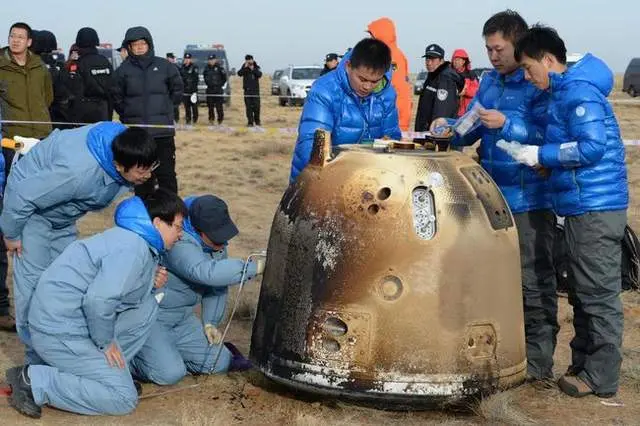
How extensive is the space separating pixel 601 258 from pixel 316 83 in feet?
6.04

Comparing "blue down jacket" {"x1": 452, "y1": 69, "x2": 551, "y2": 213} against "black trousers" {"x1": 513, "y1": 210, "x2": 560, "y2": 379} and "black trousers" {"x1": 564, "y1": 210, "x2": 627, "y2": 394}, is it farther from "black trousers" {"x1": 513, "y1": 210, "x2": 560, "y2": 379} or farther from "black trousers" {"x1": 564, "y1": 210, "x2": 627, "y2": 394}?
"black trousers" {"x1": 564, "y1": 210, "x2": 627, "y2": 394}

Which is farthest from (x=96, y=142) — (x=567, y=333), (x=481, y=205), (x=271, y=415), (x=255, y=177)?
(x=255, y=177)

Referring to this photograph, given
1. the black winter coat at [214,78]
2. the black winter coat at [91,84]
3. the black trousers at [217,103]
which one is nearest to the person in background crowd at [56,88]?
the black winter coat at [91,84]

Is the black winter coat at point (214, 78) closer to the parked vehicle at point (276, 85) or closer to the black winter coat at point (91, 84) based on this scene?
the parked vehicle at point (276, 85)

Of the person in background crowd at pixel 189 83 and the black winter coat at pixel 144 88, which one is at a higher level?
the black winter coat at pixel 144 88

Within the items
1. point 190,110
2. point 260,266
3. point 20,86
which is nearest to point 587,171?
point 260,266

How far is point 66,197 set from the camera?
5.29m

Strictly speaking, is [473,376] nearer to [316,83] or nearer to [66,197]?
[316,83]

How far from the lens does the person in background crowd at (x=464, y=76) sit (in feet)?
35.7

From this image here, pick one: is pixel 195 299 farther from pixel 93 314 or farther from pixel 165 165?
pixel 165 165

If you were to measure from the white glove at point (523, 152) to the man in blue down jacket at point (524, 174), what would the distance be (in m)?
0.16

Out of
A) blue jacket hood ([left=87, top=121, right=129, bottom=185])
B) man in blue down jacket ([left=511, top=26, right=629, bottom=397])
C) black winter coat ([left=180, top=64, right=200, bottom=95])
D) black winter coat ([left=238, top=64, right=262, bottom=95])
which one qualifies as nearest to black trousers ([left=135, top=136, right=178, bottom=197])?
blue jacket hood ([left=87, top=121, right=129, bottom=185])

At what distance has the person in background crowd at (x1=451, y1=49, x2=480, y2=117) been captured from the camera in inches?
428

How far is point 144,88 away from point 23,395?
5543 mm
